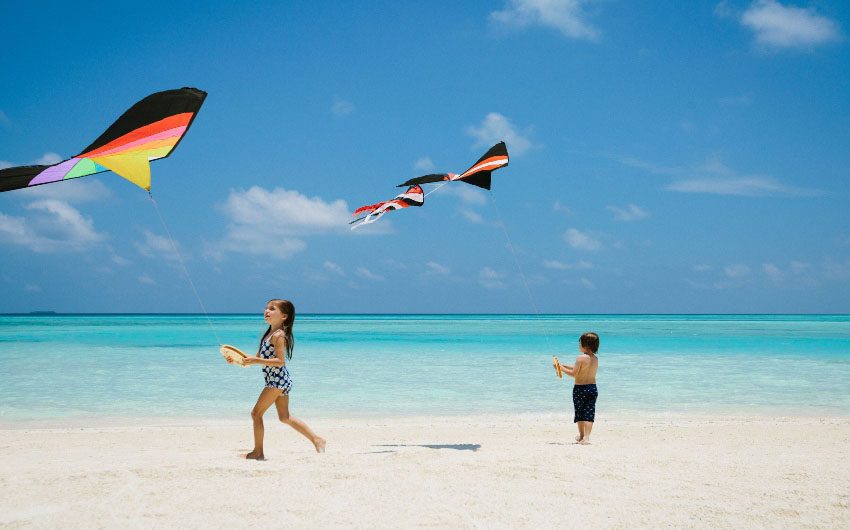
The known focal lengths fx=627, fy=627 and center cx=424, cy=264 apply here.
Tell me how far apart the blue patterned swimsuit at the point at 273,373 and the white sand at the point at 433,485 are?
626 millimetres

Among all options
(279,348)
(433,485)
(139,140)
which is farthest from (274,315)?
(433,485)

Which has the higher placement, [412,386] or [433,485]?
[433,485]

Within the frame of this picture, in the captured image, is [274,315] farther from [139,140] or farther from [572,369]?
[572,369]

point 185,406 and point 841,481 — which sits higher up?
point 841,481

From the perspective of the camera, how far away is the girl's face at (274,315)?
528 cm

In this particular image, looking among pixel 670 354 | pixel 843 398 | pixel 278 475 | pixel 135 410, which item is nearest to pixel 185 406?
pixel 135 410

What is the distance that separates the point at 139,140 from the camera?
455 centimetres

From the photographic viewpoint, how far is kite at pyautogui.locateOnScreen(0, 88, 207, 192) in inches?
175

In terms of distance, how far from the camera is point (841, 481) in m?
4.62

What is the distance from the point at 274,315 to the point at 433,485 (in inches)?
78.6

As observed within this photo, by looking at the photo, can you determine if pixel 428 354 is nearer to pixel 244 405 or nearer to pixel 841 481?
pixel 244 405

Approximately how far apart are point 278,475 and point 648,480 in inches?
105

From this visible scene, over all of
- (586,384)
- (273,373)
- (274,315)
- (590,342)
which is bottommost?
(586,384)

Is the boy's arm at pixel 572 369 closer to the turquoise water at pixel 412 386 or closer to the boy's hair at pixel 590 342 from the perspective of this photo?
the boy's hair at pixel 590 342
